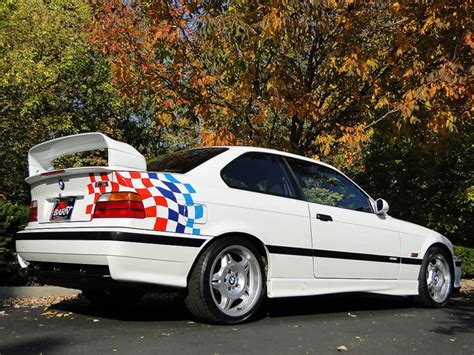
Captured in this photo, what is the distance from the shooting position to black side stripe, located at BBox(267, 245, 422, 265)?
500 centimetres

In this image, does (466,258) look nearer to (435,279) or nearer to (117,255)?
(435,279)

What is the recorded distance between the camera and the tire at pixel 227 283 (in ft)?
14.6

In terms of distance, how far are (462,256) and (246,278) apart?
9179 millimetres

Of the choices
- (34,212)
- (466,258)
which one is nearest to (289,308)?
(34,212)

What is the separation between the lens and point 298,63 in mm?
8633

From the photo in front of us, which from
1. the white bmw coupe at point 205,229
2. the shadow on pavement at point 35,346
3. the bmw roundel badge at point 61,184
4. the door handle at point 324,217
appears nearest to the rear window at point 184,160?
the white bmw coupe at point 205,229

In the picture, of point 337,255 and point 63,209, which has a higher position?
point 63,209

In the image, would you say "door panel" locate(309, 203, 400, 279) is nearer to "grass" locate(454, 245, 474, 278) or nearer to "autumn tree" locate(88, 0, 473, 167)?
"autumn tree" locate(88, 0, 473, 167)

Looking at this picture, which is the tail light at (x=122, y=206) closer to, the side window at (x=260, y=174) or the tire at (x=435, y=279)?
the side window at (x=260, y=174)

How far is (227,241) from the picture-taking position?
4.64 meters

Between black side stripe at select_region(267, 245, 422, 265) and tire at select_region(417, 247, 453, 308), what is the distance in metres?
0.22

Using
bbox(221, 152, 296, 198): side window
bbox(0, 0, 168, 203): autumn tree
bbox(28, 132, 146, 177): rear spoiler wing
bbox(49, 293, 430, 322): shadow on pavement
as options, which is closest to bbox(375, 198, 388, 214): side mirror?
bbox(49, 293, 430, 322): shadow on pavement

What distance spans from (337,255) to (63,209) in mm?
2640

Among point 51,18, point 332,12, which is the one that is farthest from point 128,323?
point 51,18
